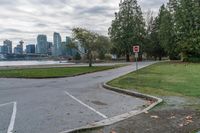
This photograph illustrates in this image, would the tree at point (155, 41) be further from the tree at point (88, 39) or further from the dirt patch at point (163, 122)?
the dirt patch at point (163, 122)

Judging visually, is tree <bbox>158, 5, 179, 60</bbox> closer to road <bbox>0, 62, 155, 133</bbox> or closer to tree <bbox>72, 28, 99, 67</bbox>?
tree <bbox>72, 28, 99, 67</bbox>

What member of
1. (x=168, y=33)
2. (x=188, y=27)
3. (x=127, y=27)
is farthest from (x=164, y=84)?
(x=127, y=27)

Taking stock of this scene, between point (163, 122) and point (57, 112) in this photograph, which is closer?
point (163, 122)

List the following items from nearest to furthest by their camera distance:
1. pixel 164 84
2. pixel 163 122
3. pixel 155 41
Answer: pixel 163 122 < pixel 164 84 < pixel 155 41

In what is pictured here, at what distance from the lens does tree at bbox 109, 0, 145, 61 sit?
267 ft

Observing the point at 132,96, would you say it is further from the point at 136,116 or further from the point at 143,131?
the point at 143,131

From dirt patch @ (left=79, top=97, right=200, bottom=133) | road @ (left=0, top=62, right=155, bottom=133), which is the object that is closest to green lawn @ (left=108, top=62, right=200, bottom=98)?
road @ (left=0, top=62, right=155, bottom=133)

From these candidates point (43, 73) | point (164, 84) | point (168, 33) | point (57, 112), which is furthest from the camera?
point (168, 33)

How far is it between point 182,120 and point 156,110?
68.8 inches

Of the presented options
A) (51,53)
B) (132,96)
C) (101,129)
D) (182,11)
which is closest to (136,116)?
(101,129)

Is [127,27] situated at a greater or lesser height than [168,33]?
greater

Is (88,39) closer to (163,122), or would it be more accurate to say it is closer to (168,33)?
(168,33)

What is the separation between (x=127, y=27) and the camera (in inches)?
3219

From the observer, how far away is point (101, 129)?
7.87 meters
